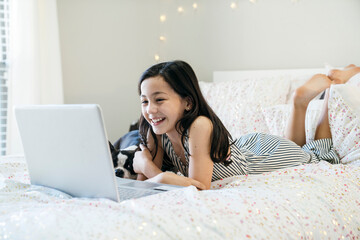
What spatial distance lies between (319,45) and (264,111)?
32.9 inches

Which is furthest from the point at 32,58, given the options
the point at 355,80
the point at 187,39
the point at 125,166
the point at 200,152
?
the point at 355,80

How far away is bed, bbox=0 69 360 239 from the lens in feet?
3.01

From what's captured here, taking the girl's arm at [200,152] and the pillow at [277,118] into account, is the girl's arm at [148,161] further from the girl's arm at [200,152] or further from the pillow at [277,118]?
the pillow at [277,118]

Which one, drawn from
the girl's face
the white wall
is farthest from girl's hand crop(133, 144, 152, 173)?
the white wall

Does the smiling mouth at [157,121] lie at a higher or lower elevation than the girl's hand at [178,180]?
higher

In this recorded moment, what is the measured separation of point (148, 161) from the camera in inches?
62.6

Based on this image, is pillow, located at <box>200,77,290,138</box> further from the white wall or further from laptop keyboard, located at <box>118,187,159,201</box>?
laptop keyboard, located at <box>118,187,159,201</box>

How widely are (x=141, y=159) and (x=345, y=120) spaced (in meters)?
0.93

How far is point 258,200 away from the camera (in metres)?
1.18

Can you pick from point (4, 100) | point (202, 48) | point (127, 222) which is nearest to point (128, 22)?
point (202, 48)

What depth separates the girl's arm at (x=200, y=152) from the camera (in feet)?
4.53

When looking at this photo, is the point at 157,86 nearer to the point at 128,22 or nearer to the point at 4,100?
the point at 4,100

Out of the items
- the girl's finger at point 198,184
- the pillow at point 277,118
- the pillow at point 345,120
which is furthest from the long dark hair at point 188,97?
the pillow at point 277,118

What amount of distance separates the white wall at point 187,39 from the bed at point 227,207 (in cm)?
115
